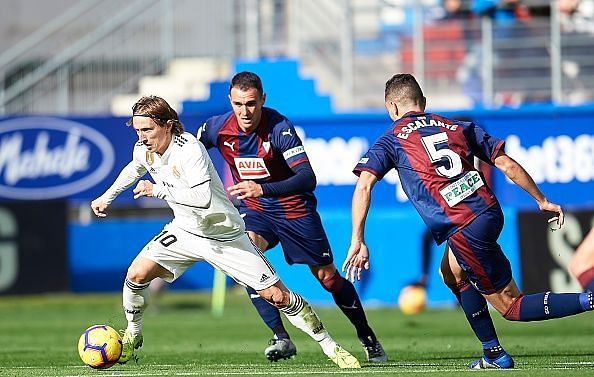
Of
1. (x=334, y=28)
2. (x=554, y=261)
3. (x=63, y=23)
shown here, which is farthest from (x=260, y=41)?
(x=554, y=261)

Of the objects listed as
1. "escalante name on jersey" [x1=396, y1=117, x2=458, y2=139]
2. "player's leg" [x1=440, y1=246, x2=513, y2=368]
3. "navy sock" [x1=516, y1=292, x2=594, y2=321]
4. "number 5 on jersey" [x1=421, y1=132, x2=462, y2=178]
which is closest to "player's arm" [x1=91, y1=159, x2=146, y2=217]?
"escalante name on jersey" [x1=396, y1=117, x2=458, y2=139]

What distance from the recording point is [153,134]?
8.98 m

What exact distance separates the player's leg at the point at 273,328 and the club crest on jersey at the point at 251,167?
1.66ft

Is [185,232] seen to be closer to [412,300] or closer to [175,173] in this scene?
[175,173]

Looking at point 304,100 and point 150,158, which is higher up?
point 304,100

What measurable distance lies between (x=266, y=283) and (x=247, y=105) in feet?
5.72

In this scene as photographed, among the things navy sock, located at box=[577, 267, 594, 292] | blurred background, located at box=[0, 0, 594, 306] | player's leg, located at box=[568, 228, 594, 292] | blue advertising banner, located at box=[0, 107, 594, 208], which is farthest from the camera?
blue advertising banner, located at box=[0, 107, 594, 208]

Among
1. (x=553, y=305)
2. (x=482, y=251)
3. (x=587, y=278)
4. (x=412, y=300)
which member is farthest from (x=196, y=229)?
(x=412, y=300)

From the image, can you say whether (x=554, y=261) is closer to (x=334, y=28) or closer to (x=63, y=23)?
(x=334, y=28)

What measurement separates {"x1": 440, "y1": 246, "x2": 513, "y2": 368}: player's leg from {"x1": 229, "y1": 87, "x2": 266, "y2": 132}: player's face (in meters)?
2.16

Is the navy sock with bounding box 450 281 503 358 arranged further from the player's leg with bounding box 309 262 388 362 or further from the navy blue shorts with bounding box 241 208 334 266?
the navy blue shorts with bounding box 241 208 334 266

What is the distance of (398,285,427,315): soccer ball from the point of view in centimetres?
1703

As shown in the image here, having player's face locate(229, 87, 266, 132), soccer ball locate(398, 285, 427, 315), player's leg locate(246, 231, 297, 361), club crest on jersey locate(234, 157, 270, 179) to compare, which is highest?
player's face locate(229, 87, 266, 132)

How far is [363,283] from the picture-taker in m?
18.4
